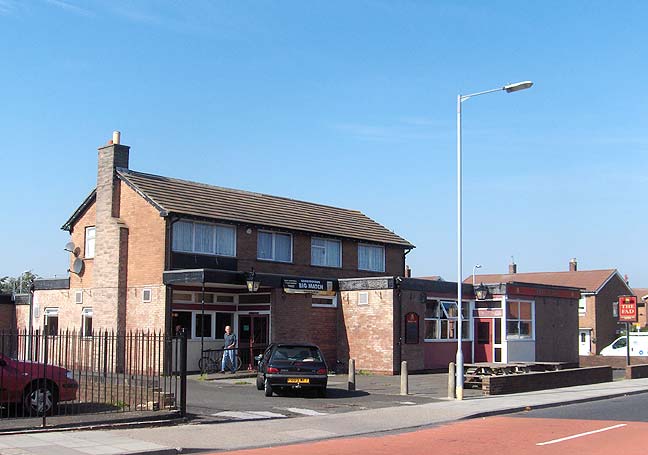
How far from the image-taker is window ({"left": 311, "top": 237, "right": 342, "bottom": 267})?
34.9 metres

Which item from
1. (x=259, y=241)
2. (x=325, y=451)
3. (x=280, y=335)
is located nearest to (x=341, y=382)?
(x=280, y=335)

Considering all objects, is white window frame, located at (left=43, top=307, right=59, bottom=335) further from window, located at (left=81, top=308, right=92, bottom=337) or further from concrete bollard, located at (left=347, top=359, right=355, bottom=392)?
concrete bollard, located at (left=347, top=359, right=355, bottom=392)

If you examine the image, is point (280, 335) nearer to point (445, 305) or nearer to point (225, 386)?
point (225, 386)

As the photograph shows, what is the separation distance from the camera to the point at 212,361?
2898 centimetres

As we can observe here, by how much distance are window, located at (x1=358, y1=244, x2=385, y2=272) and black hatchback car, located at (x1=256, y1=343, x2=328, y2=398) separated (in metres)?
15.5

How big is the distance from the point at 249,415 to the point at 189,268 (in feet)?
43.8

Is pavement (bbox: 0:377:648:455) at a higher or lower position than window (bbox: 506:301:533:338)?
lower

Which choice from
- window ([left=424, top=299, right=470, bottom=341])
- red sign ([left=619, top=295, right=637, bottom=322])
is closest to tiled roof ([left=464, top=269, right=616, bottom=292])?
red sign ([left=619, top=295, right=637, bottom=322])

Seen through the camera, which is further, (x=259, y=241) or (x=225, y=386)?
(x=259, y=241)

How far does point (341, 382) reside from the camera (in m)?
26.1

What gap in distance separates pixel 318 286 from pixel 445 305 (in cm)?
574

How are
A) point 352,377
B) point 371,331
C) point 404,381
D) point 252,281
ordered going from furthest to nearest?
1. point 371,331
2. point 252,281
3. point 352,377
4. point 404,381

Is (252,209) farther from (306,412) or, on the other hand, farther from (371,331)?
(306,412)

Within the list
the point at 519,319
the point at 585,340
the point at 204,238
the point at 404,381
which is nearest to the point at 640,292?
the point at 585,340
